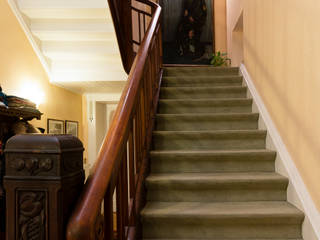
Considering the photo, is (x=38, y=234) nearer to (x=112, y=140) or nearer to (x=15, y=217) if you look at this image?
(x=15, y=217)

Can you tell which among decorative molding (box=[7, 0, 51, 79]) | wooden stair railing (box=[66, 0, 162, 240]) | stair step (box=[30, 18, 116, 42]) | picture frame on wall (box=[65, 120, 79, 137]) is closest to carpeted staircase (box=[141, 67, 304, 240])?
wooden stair railing (box=[66, 0, 162, 240])

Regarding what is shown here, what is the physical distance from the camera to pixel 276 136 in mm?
2102

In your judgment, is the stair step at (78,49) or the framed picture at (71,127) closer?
the stair step at (78,49)

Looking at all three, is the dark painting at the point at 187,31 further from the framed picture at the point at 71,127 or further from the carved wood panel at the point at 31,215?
the carved wood panel at the point at 31,215

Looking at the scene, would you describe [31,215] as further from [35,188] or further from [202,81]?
[202,81]

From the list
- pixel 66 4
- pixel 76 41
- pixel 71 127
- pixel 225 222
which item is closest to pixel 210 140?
pixel 225 222

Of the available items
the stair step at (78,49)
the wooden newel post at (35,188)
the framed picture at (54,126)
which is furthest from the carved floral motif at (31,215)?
the framed picture at (54,126)

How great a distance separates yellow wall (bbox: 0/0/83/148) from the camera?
3033 mm

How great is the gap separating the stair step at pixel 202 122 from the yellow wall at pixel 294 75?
0.97 feet

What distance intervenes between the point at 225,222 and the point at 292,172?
0.59 m

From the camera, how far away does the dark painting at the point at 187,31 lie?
578 centimetres

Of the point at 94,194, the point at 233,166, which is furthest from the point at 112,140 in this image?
the point at 233,166

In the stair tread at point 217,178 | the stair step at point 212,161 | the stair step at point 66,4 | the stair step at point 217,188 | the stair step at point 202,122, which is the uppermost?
the stair step at point 66,4

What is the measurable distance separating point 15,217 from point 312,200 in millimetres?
1523
